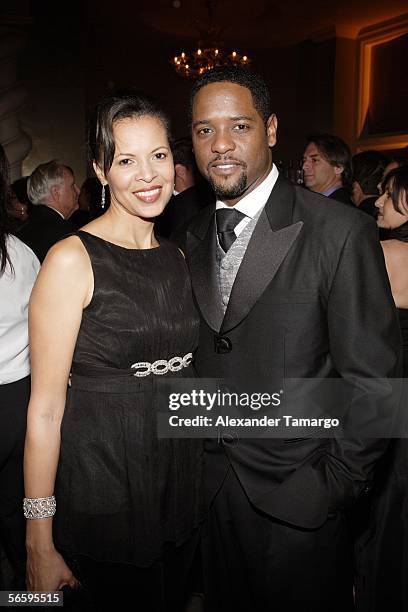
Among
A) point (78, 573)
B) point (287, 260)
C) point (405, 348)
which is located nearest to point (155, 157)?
point (287, 260)

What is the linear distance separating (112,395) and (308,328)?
52 centimetres

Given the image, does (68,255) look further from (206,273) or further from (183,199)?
(183,199)

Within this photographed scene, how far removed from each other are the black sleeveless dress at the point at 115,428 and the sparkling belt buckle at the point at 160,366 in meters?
0.01

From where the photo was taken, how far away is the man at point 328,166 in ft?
13.5

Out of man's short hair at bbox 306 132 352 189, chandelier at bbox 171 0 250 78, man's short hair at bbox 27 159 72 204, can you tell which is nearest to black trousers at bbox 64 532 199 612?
man's short hair at bbox 27 159 72 204

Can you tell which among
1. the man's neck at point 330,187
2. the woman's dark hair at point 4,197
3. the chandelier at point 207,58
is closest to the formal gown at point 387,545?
the woman's dark hair at point 4,197

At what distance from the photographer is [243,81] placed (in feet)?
5.38

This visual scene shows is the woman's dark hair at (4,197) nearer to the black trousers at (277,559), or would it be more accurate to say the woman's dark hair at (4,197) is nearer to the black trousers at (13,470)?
the black trousers at (13,470)

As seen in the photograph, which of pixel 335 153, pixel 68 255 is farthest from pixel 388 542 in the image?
pixel 335 153

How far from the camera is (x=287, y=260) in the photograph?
1553 millimetres

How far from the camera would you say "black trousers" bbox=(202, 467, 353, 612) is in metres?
1.61

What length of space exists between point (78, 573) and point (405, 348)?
174 cm

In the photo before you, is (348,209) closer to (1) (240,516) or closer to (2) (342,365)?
(2) (342,365)

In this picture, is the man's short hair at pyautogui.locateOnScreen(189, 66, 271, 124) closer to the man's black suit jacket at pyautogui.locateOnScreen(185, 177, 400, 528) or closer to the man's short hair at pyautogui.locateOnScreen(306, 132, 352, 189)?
the man's black suit jacket at pyautogui.locateOnScreen(185, 177, 400, 528)
